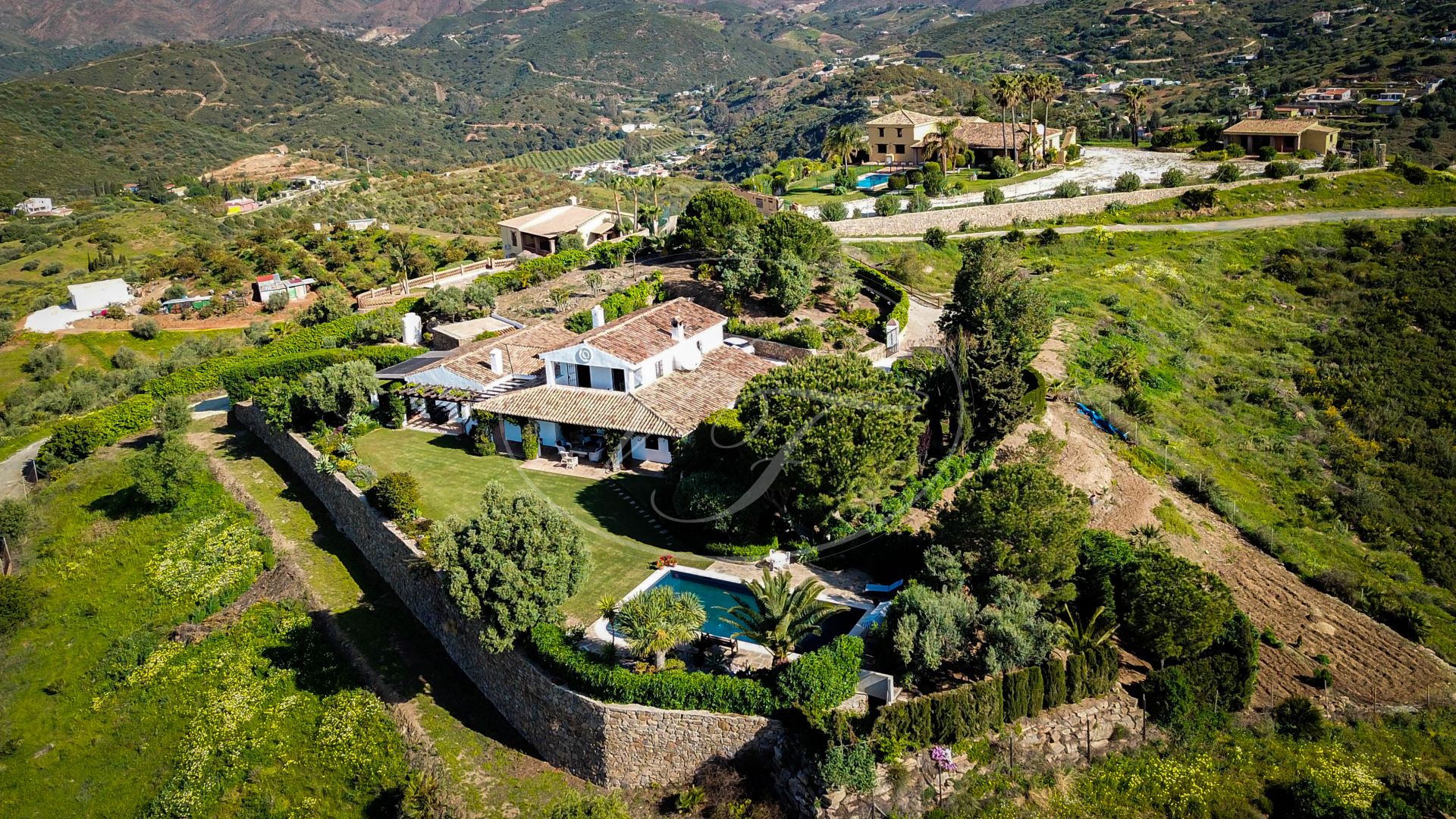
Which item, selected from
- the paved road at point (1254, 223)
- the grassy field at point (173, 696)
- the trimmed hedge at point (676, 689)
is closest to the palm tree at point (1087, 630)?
the trimmed hedge at point (676, 689)

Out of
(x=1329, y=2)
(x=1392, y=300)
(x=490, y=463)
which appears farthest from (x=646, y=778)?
(x=1329, y=2)

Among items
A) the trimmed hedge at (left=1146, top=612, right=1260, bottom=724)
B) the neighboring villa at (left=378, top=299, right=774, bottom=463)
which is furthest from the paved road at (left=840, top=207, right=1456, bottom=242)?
the trimmed hedge at (left=1146, top=612, right=1260, bottom=724)

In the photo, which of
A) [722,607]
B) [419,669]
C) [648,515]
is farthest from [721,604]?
[419,669]

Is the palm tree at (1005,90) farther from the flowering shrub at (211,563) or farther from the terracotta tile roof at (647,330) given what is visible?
the flowering shrub at (211,563)

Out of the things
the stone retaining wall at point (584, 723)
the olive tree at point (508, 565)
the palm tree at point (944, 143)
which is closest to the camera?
the stone retaining wall at point (584, 723)

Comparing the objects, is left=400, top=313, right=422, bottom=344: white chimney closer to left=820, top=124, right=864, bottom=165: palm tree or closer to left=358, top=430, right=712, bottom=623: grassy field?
left=358, top=430, right=712, bottom=623: grassy field

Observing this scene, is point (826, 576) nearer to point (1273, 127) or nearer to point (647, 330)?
point (647, 330)
